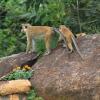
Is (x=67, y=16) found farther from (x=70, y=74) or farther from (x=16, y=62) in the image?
(x=70, y=74)

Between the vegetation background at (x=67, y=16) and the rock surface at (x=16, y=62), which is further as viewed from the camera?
the vegetation background at (x=67, y=16)

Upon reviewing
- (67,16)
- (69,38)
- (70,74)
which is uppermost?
(69,38)

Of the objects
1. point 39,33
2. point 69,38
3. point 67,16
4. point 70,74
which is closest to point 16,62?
point 39,33

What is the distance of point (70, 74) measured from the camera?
1174cm

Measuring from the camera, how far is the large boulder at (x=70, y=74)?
1112cm

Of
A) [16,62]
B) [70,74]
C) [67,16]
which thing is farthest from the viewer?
[67,16]

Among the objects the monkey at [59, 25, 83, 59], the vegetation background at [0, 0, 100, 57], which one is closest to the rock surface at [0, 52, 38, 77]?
the monkey at [59, 25, 83, 59]

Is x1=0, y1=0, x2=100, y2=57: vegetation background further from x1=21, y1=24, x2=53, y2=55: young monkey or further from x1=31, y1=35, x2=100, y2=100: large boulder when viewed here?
x1=31, y1=35, x2=100, y2=100: large boulder

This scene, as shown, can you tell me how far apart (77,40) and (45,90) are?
200 cm

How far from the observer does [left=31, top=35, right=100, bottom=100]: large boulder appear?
36.5 ft

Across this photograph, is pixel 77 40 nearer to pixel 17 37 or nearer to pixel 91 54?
pixel 91 54

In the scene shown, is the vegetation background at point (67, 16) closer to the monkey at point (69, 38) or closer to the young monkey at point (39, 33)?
the young monkey at point (39, 33)

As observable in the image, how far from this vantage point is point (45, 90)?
11.8m

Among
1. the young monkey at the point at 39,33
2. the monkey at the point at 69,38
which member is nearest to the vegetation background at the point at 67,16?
the young monkey at the point at 39,33
